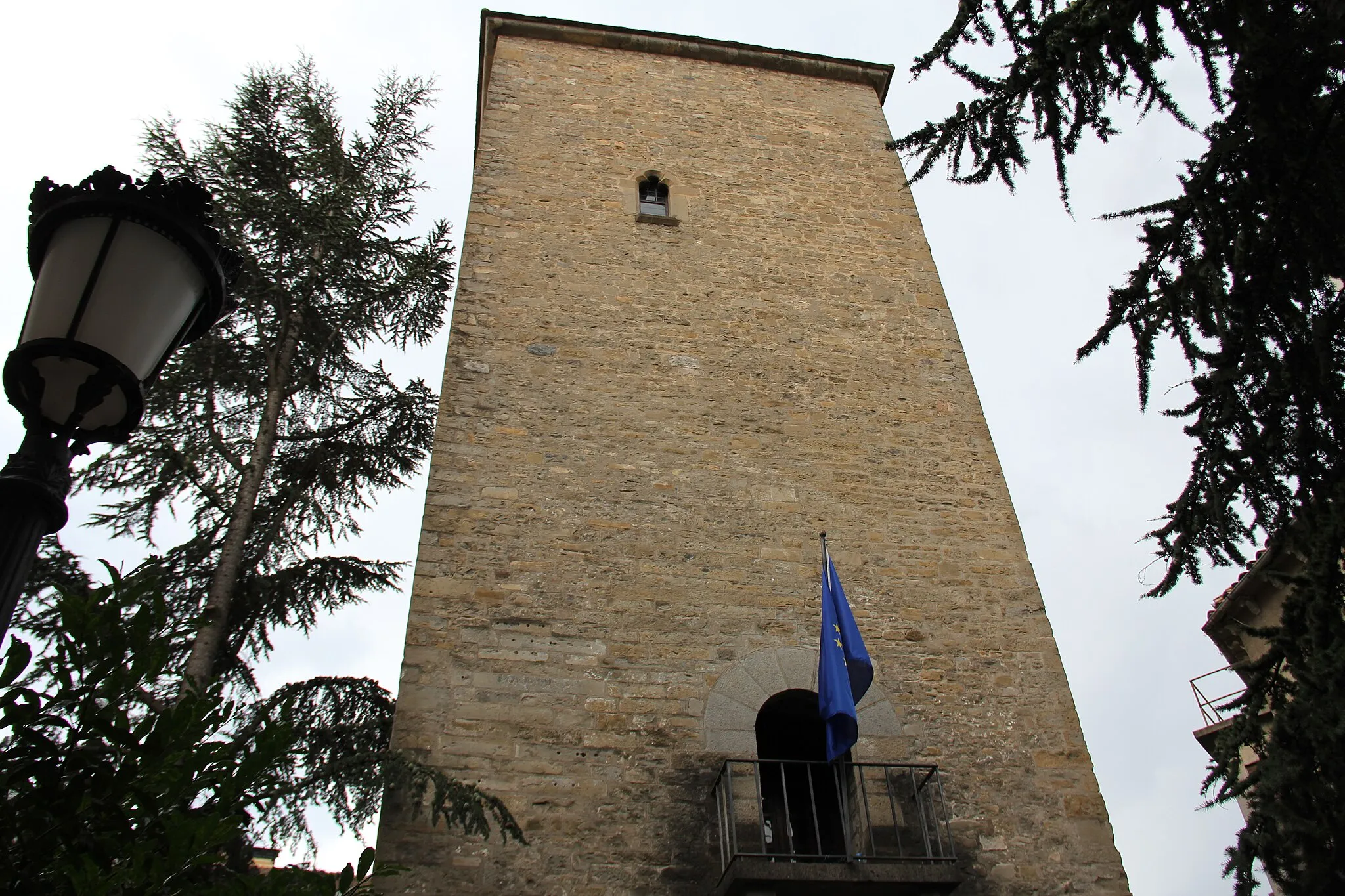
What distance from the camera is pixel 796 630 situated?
593cm

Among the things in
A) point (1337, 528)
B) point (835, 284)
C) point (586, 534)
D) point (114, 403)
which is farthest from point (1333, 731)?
point (835, 284)

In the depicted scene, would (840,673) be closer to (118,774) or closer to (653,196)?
(118,774)

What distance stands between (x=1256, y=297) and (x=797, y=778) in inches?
135

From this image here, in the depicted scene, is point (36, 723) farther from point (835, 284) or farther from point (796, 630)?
point (835, 284)

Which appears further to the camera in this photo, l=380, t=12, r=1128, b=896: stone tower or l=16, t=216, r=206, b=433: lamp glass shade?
l=380, t=12, r=1128, b=896: stone tower

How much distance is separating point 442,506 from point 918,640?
3004 mm

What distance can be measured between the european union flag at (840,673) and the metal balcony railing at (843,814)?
20cm

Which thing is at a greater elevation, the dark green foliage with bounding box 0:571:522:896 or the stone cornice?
the stone cornice

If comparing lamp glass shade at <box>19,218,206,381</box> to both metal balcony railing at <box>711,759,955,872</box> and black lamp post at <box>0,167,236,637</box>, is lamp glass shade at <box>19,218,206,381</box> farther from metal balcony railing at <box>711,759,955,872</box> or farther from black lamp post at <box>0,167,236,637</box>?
metal balcony railing at <box>711,759,955,872</box>

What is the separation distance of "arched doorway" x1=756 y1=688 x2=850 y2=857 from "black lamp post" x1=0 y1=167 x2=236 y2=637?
3.90 metres

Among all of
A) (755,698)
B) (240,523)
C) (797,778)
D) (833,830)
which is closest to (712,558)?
(755,698)

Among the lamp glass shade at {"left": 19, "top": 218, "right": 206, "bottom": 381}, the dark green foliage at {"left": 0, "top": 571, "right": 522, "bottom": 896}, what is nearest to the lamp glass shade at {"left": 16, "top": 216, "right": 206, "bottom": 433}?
the lamp glass shade at {"left": 19, "top": 218, "right": 206, "bottom": 381}

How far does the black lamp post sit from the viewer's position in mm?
1886

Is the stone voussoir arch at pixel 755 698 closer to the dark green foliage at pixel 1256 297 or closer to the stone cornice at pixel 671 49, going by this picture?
the dark green foliage at pixel 1256 297
